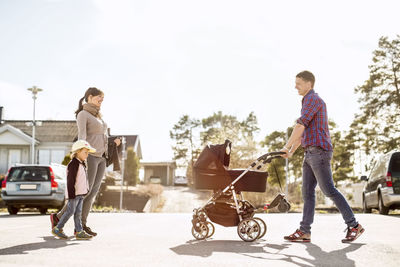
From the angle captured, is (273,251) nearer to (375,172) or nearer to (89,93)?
(89,93)

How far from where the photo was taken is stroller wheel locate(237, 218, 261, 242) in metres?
7.21

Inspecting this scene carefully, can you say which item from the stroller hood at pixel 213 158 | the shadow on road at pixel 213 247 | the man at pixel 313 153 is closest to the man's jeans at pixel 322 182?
the man at pixel 313 153

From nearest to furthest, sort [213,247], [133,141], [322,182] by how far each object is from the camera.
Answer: [213,247] → [322,182] → [133,141]

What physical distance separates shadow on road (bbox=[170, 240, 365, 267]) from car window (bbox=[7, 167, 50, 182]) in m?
11.4

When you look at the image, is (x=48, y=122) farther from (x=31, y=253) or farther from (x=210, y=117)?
(x=31, y=253)

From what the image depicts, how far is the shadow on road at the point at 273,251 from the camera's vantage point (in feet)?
17.7

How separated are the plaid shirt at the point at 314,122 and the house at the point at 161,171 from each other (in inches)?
2576

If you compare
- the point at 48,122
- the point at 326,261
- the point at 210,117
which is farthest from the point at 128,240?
the point at 210,117

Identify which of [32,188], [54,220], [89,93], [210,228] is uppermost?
[89,93]

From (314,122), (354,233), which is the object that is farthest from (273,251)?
(314,122)

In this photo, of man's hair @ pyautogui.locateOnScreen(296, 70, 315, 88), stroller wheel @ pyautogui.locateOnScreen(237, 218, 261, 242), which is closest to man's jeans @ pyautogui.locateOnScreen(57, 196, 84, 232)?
stroller wheel @ pyautogui.locateOnScreen(237, 218, 261, 242)

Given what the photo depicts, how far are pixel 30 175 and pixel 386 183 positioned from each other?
1080cm

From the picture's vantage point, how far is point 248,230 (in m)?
7.25

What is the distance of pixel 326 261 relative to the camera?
17.6ft
